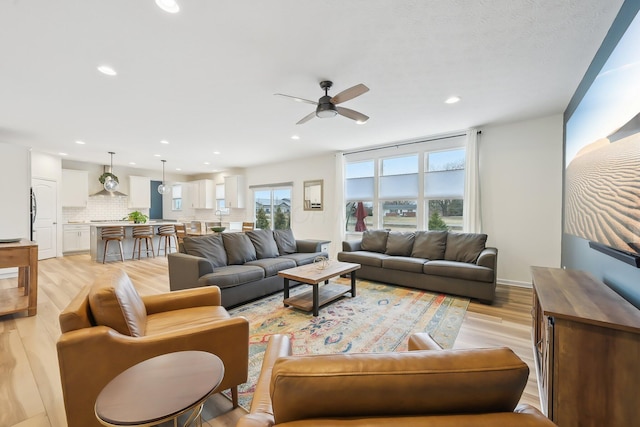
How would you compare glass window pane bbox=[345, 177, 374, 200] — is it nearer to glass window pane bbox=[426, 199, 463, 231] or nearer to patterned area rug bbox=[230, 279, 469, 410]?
glass window pane bbox=[426, 199, 463, 231]

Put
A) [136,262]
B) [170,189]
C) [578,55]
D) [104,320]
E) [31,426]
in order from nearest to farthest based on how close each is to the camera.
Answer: [104,320] → [31,426] → [578,55] → [136,262] → [170,189]

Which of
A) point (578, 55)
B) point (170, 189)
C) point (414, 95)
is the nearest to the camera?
point (578, 55)

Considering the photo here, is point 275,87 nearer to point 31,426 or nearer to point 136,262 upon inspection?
point 31,426

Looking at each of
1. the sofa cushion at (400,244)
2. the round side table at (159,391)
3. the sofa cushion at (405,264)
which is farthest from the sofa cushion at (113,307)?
the sofa cushion at (400,244)

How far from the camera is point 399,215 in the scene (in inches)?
221

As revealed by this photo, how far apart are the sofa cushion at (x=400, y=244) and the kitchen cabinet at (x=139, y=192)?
8.12 metres

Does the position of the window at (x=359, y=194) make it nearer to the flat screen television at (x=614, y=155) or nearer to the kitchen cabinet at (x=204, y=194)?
the flat screen television at (x=614, y=155)

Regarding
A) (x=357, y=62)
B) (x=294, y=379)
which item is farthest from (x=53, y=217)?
(x=294, y=379)

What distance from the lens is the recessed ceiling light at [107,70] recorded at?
2.63m

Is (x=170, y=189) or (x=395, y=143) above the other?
(x=395, y=143)

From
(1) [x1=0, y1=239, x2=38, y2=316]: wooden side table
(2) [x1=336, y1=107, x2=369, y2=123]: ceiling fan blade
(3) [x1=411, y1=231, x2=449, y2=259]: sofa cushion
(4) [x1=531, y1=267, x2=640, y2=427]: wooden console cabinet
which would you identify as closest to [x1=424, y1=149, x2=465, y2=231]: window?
(3) [x1=411, y1=231, x2=449, y2=259]: sofa cushion

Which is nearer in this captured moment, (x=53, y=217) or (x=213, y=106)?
(x=213, y=106)

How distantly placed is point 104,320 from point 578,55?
417 centimetres

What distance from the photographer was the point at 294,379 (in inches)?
26.5
